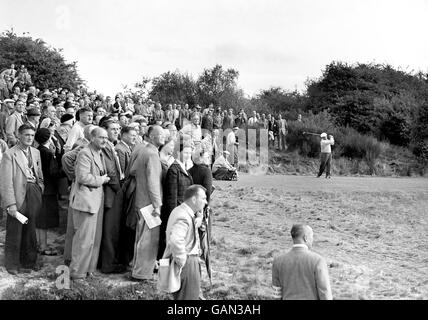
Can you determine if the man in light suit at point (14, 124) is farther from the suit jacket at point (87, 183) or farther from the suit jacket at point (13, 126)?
the suit jacket at point (87, 183)

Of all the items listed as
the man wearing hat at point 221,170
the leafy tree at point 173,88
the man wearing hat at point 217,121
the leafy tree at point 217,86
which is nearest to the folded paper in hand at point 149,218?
the man wearing hat at point 221,170

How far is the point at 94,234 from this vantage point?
8055 mm

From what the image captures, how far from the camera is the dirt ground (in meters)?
8.55

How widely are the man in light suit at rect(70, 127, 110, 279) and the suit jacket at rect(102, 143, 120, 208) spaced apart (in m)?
0.13

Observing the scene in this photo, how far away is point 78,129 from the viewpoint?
931 centimetres

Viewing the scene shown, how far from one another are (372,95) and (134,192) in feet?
102

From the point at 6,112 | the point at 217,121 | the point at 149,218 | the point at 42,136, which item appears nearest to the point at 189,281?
the point at 149,218

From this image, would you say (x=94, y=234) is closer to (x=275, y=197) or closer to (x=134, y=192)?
(x=134, y=192)

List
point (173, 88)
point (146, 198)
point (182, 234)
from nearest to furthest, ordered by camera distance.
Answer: point (182, 234) → point (146, 198) → point (173, 88)

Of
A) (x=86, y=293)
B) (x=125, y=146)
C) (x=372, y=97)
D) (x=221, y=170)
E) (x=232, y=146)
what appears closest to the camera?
(x=86, y=293)

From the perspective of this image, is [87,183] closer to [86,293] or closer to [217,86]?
[86,293]

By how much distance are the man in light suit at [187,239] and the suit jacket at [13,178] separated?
9.56 feet

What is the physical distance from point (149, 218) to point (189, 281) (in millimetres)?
1940
